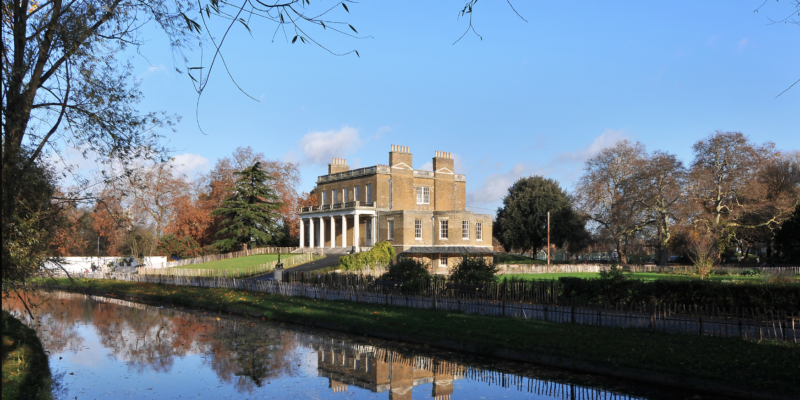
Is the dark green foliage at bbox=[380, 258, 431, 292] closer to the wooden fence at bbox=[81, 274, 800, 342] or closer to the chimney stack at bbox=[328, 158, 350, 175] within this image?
the wooden fence at bbox=[81, 274, 800, 342]

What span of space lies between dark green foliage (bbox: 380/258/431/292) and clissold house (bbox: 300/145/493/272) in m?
25.7

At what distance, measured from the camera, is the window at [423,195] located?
62750mm

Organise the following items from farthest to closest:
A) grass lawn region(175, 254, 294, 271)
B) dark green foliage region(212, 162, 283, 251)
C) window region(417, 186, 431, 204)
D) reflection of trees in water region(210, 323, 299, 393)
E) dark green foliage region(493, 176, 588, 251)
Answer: dark green foliage region(493, 176, 588, 251)
window region(417, 186, 431, 204)
dark green foliage region(212, 162, 283, 251)
grass lawn region(175, 254, 294, 271)
reflection of trees in water region(210, 323, 299, 393)

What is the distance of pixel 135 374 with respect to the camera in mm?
11336

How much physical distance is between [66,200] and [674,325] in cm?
1386

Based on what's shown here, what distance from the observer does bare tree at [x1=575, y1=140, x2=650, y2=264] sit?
5966 centimetres

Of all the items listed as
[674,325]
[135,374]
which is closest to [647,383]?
[674,325]

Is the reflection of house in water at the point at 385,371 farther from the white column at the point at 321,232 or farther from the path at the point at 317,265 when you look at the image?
the white column at the point at 321,232

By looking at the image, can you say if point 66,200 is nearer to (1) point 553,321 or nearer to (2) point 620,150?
(1) point 553,321

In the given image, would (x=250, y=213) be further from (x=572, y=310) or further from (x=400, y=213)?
(x=572, y=310)

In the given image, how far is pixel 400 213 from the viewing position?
178 feet

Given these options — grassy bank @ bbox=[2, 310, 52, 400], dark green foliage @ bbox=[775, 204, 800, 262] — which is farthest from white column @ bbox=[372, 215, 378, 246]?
grassy bank @ bbox=[2, 310, 52, 400]

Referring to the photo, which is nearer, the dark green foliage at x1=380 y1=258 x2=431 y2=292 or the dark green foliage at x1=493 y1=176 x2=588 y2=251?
the dark green foliage at x1=380 y1=258 x2=431 y2=292

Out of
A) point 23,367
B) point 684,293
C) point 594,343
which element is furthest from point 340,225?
point 23,367
